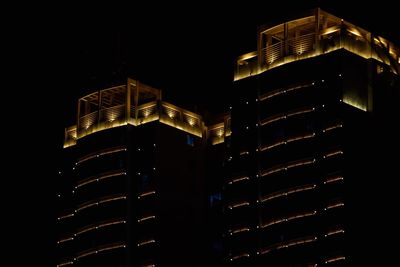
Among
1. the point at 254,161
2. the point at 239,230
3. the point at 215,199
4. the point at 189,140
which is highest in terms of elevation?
Result: the point at 189,140

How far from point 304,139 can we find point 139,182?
18626 millimetres

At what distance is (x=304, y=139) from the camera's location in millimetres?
91750

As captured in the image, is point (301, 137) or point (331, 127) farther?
point (301, 137)

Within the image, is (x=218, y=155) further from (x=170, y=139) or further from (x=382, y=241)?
(x=382, y=241)

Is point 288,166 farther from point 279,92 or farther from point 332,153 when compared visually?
point 279,92

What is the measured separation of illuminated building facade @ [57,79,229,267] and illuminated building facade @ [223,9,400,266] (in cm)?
→ 963

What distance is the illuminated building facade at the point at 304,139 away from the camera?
8919cm

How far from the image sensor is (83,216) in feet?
351

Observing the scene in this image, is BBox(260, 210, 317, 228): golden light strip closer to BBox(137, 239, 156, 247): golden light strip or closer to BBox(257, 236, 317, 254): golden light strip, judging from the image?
BBox(257, 236, 317, 254): golden light strip

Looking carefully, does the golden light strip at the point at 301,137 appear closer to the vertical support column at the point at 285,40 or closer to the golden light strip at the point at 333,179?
the golden light strip at the point at 333,179

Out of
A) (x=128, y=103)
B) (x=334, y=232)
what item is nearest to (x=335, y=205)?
(x=334, y=232)

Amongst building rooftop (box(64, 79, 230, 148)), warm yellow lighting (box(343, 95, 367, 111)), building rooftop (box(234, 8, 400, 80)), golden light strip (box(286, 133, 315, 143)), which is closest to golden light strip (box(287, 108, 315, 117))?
golden light strip (box(286, 133, 315, 143))

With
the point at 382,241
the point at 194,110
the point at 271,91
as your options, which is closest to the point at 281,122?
the point at 271,91

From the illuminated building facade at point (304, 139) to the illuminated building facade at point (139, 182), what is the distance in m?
9.63
